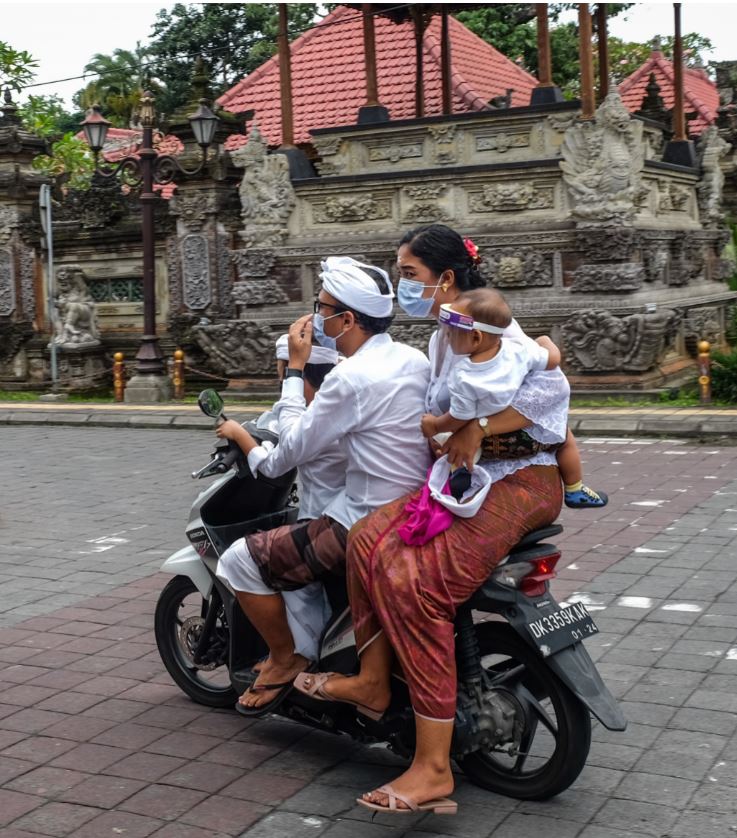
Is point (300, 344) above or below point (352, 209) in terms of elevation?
below

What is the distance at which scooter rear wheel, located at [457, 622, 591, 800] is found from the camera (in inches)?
157

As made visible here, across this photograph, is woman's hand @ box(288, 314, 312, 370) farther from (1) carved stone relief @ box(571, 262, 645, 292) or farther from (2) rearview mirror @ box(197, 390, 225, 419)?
(1) carved stone relief @ box(571, 262, 645, 292)

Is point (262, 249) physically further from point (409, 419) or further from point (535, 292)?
point (409, 419)

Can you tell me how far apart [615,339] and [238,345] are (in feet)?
17.6

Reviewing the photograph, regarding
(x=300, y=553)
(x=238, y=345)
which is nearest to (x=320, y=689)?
(x=300, y=553)

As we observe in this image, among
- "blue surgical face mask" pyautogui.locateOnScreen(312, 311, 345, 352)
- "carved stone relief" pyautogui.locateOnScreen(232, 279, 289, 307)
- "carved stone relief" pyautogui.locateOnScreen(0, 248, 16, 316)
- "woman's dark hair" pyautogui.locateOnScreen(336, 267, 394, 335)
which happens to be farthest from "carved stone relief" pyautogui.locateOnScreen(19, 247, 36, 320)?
"woman's dark hair" pyautogui.locateOnScreen(336, 267, 394, 335)

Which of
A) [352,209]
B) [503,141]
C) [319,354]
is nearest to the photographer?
[319,354]

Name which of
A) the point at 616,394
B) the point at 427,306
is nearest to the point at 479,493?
the point at 427,306

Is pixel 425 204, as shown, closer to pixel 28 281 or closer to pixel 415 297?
pixel 28 281

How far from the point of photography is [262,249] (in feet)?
56.7

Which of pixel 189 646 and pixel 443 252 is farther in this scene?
pixel 189 646

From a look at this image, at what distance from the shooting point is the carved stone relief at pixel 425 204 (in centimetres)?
1623

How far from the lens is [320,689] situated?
4254 millimetres

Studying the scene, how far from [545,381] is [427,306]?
0.56m
